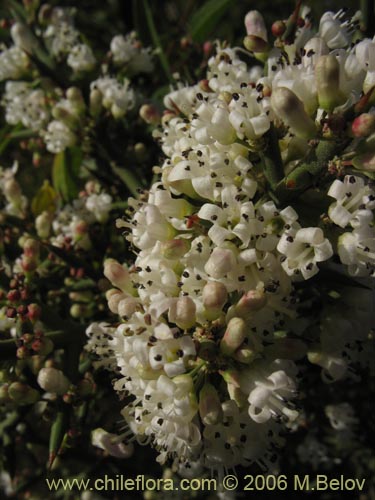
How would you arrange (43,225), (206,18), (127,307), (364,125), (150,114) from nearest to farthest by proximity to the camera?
(364,125) < (127,307) < (150,114) < (43,225) < (206,18)

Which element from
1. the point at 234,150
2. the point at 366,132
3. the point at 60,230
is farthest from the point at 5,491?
the point at 366,132

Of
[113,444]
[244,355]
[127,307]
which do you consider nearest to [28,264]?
[127,307]

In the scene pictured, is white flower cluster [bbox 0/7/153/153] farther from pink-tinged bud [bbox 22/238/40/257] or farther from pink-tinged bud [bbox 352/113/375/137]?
pink-tinged bud [bbox 352/113/375/137]

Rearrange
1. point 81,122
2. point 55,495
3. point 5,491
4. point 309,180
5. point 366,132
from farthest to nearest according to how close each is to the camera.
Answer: point 5,491
point 55,495
point 81,122
point 309,180
point 366,132

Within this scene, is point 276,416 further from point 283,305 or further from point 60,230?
point 60,230

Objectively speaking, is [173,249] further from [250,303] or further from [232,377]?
[232,377]
